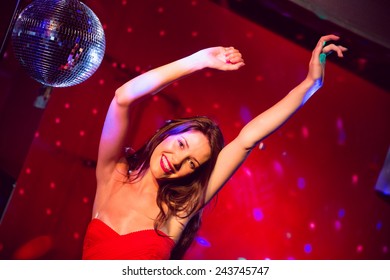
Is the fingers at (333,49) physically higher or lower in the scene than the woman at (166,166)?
higher

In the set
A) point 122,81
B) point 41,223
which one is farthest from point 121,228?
point 122,81

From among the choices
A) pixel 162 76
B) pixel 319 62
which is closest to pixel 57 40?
pixel 162 76

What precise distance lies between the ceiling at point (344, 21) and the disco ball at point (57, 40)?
4.32 feet

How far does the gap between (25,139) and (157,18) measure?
3.80 ft

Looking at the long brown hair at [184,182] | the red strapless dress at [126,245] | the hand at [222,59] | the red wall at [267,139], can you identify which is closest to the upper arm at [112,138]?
the long brown hair at [184,182]

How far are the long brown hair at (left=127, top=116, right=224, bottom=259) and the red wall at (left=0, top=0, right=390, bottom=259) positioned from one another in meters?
0.99

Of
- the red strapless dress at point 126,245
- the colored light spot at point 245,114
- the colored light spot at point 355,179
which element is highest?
the red strapless dress at point 126,245

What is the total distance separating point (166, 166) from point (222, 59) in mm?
487

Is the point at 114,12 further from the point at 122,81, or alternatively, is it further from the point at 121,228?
the point at 121,228

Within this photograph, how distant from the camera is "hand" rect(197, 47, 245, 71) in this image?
174 centimetres

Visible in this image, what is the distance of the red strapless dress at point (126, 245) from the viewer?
185 centimetres

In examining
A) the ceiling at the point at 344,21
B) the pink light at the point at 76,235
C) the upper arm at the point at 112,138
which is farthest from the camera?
the pink light at the point at 76,235

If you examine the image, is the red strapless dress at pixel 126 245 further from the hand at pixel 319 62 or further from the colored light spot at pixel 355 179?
the colored light spot at pixel 355 179

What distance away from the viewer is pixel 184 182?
1.95m
